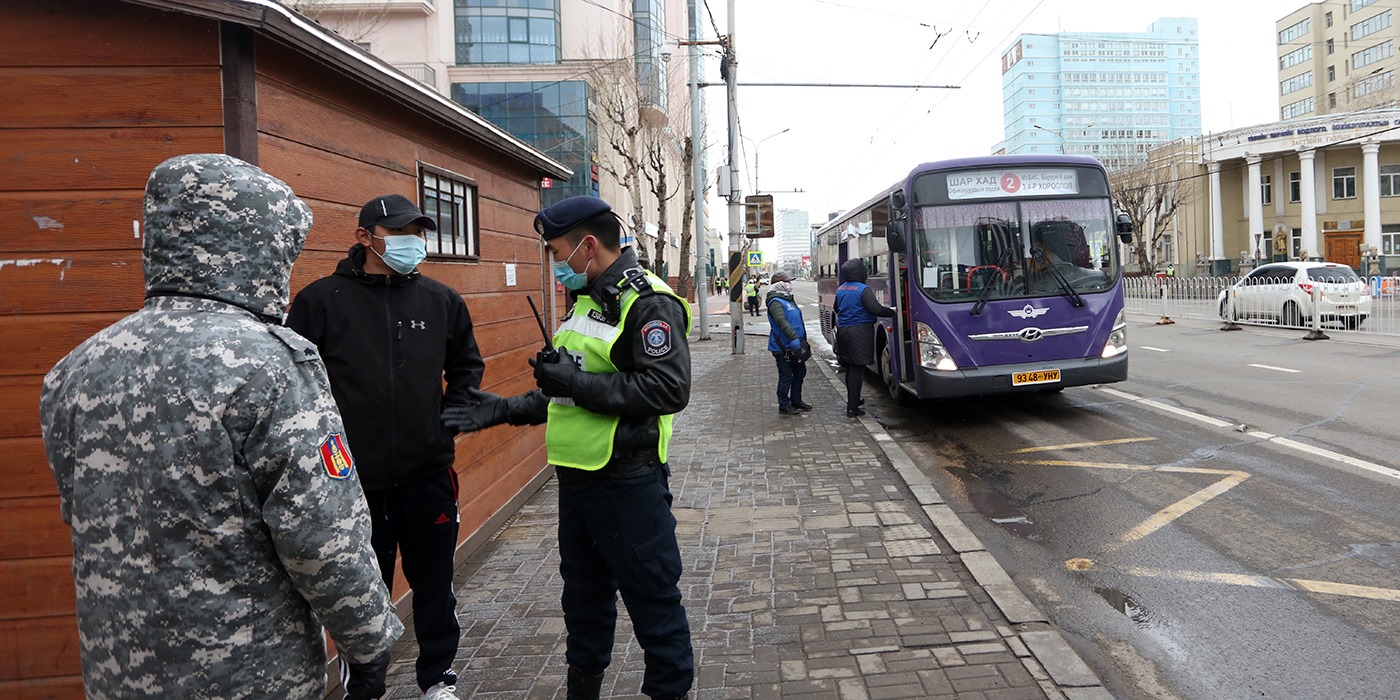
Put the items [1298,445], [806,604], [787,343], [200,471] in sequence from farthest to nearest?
1. [787,343]
2. [1298,445]
3. [806,604]
4. [200,471]

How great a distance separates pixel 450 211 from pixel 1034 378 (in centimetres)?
651

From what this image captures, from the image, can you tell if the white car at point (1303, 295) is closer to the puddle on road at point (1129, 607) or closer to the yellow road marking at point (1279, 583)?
the yellow road marking at point (1279, 583)

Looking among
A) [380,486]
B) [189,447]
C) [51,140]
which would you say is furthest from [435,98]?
[189,447]

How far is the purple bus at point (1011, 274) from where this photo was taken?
918 cm

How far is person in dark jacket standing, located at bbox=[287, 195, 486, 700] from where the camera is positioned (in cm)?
323

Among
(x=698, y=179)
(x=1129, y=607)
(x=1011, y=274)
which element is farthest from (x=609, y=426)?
(x=698, y=179)

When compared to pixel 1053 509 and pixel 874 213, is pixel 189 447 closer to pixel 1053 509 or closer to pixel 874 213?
pixel 1053 509

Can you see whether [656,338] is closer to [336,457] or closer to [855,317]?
[336,457]

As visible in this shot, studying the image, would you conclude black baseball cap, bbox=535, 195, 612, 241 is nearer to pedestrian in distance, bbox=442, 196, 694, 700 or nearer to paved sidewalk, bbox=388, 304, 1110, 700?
pedestrian in distance, bbox=442, 196, 694, 700

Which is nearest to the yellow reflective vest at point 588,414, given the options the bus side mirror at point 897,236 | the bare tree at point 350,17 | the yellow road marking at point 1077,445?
the yellow road marking at point 1077,445

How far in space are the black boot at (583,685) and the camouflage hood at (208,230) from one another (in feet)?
6.28

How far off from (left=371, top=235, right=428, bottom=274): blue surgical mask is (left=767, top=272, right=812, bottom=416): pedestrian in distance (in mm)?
7089

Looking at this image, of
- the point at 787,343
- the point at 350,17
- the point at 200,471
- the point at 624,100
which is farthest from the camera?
the point at 624,100

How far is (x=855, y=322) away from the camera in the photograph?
10.5m
